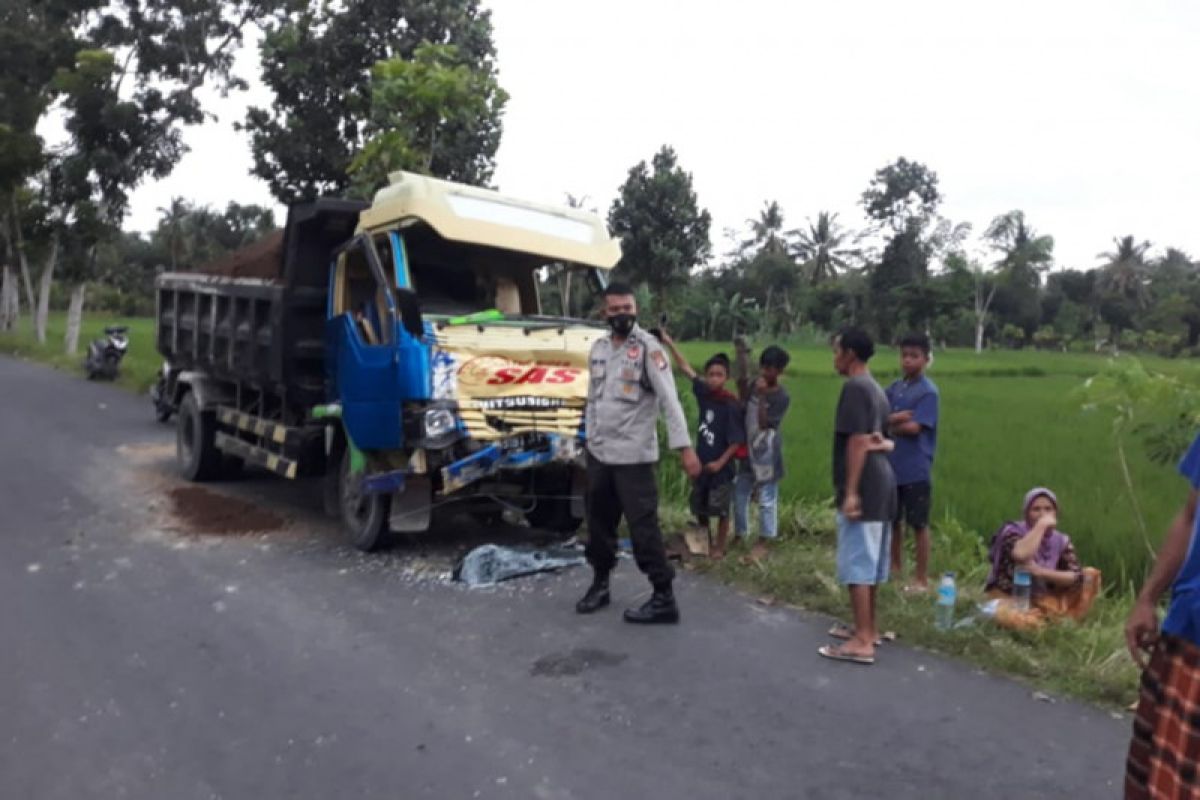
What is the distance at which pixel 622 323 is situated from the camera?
5332mm

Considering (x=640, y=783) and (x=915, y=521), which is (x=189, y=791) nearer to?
(x=640, y=783)

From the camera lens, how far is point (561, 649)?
4934mm

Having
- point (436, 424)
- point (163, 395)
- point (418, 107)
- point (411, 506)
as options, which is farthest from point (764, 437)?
point (163, 395)

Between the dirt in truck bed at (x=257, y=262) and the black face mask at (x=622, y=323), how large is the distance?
347 cm

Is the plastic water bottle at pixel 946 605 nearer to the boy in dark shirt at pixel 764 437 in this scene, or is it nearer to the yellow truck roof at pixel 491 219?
the boy in dark shirt at pixel 764 437

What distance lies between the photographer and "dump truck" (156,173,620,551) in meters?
6.20

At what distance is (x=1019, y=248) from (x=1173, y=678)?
58695 mm

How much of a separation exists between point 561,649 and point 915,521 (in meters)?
2.23

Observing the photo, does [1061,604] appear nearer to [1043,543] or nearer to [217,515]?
[1043,543]

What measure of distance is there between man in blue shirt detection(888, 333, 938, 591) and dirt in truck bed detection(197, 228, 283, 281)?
4.67 metres

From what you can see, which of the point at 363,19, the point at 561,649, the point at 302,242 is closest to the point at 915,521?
the point at 561,649

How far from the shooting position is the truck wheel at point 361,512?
6.59 meters

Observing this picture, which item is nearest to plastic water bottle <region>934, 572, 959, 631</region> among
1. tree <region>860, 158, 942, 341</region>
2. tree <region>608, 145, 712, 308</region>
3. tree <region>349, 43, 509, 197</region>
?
tree <region>349, 43, 509, 197</region>

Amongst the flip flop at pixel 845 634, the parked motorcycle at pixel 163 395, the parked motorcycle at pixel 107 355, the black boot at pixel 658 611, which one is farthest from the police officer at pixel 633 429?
the parked motorcycle at pixel 107 355
